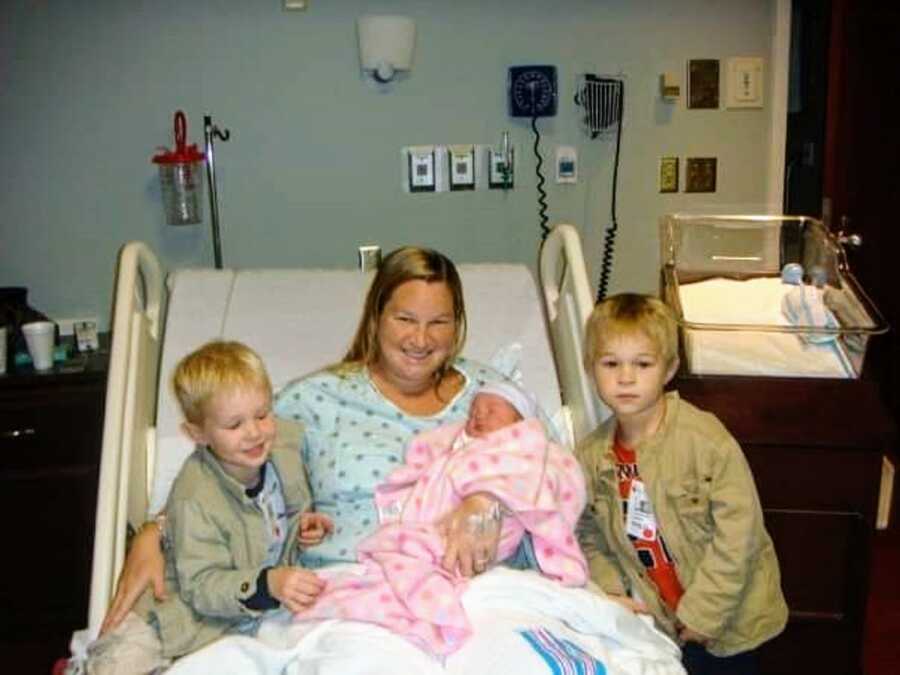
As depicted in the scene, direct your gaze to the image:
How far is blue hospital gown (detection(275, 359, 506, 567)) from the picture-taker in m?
1.75

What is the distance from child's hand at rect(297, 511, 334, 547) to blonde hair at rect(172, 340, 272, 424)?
0.86 ft

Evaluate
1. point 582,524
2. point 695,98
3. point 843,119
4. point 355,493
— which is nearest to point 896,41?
point 843,119

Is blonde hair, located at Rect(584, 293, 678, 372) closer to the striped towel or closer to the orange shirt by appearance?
the orange shirt

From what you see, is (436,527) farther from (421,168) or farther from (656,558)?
(421,168)

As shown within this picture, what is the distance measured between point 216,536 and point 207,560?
4 centimetres

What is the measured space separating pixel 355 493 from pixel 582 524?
42cm

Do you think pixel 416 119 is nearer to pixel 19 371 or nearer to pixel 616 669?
pixel 19 371

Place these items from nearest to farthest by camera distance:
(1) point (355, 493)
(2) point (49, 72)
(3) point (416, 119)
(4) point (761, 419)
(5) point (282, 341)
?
(1) point (355, 493), (4) point (761, 419), (5) point (282, 341), (2) point (49, 72), (3) point (416, 119)

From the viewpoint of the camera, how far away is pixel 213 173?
3064 millimetres

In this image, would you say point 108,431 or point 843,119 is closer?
point 108,431

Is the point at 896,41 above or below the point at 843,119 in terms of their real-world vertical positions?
above

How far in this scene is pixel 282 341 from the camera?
221 cm

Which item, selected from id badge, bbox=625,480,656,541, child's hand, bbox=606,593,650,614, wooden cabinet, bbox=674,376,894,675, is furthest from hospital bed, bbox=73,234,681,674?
wooden cabinet, bbox=674,376,894,675

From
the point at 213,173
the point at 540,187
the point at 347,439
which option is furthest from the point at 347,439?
the point at 540,187
